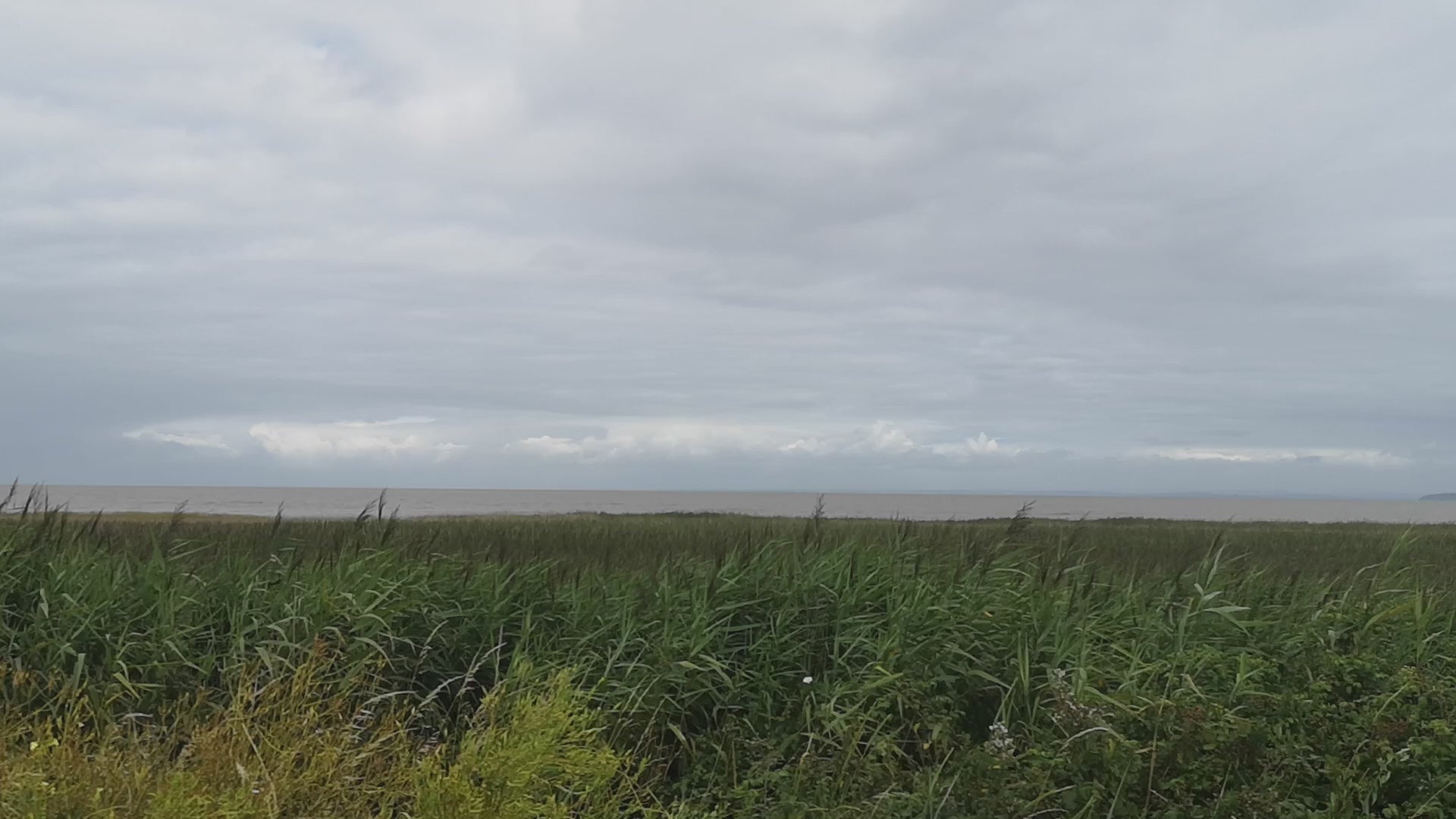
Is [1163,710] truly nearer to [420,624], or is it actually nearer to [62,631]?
[420,624]

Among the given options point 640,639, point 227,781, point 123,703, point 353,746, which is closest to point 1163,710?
point 640,639

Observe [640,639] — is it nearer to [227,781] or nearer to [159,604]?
[227,781]


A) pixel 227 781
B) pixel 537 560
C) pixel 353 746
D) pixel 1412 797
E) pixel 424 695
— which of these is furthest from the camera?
pixel 537 560

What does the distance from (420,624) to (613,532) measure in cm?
1188

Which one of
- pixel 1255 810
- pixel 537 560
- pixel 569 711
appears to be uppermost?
pixel 537 560

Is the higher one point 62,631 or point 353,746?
point 62,631

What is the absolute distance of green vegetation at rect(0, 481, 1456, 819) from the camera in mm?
4773

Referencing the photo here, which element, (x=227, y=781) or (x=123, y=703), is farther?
(x=123, y=703)

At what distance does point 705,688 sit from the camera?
615 centimetres

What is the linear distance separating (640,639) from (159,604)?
11.3 ft

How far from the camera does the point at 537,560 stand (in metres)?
8.16

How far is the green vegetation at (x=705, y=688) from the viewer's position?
4773 millimetres

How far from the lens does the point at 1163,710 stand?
5.41m

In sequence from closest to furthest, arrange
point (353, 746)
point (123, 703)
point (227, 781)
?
point (227, 781) < point (353, 746) < point (123, 703)
